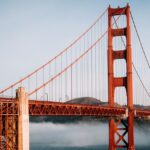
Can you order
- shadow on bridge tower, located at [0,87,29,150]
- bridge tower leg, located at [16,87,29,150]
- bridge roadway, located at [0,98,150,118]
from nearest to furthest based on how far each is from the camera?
bridge roadway, located at [0,98,150,118]
shadow on bridge tower, located at [0,87,29,150]
bridge tower leg, located at [16,87,29,150]

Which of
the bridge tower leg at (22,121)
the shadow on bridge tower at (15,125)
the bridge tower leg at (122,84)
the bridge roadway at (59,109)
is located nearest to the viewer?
the bridge roadway at (59,109)

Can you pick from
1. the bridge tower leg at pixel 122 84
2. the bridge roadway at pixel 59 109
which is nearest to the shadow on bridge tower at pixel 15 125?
the bridge roadway at pixel 59 109

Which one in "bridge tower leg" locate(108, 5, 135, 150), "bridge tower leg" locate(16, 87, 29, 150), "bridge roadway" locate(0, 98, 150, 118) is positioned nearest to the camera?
"bridge roadway" locate(0, 98, 150, 118)

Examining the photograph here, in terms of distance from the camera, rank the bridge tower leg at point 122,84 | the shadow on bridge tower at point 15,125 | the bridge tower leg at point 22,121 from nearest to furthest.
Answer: the shadow on bridge tower at point 15,125 < the bridge tower leg at point 22,121 < the bridge tower leg at point 122,84

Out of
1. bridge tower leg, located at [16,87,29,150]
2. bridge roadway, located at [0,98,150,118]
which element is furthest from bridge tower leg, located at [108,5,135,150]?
bridge tower leg, located at [16,87,29,150]

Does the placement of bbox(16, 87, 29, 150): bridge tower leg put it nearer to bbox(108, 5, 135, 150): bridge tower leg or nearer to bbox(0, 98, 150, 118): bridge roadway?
bbox(0, 98, 150, 118): bridge roadway

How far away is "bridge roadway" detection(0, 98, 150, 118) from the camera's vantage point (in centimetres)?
4138

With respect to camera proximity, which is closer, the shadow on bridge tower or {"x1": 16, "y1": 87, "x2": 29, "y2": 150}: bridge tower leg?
the shadow on bridge tower

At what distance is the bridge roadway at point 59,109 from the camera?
41.4m

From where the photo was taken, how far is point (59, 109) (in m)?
52.1

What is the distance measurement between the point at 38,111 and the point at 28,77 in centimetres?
538

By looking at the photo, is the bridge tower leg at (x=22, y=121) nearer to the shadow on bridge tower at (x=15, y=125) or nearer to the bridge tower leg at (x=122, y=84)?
the shadow on bridge tower at (x=15, y=125)

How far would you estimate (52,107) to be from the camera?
50.4 m

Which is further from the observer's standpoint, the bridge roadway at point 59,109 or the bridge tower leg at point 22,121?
the bridge tower leg at point 22,121
